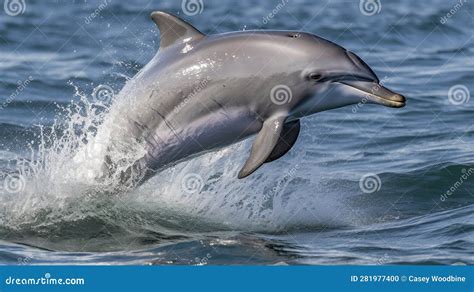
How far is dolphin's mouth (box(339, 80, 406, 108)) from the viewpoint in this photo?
9414 mm

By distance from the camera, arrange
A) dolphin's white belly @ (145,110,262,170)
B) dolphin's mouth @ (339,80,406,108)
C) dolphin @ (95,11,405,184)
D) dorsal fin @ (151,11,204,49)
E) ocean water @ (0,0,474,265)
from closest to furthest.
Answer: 1. dolphin's mouth @ (339,80,406,108)
2. ocean water @ (0,0,474,265)
3. dolphin @ (95,11,405,184)
4. dolphin's white belly @ (145,110,262,170)
5. dorsal fin @ (151,11,204,49)

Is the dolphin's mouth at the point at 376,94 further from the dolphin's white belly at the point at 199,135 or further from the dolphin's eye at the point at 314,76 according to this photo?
the dolphin's white belly at the point at 199,135

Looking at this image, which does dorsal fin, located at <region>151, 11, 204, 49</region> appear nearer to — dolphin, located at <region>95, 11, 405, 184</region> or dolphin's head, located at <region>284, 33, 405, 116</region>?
dolphin, located at <region>95, 11, 405, 184</region>

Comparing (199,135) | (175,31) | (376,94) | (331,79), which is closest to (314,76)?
(331,79)

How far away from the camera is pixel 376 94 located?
9.49 meters

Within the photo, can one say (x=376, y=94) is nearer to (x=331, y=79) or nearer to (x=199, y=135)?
(x=331, y=79)

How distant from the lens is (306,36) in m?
9.85

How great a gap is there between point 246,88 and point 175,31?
3.23 ft

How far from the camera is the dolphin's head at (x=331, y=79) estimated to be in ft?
31.3

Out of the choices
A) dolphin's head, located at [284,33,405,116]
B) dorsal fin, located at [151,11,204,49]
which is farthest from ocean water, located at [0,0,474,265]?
dolphin's head, located at [284,33,405,116]

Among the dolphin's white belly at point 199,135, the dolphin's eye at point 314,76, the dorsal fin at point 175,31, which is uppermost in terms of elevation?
the dorsal fin at point 175,31

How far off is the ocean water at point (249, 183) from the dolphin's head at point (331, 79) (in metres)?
1.36

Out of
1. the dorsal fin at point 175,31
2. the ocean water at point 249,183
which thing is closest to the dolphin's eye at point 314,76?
the dorsal fin at point 175,31

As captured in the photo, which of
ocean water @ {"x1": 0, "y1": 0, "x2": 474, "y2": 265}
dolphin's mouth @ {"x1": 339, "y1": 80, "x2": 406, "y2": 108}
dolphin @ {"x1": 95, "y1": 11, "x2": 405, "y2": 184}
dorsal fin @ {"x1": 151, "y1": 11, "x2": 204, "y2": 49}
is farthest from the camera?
dorsal fin @ {"x1": 151, "y1": 11, "x2": 204, "y2": 49}
